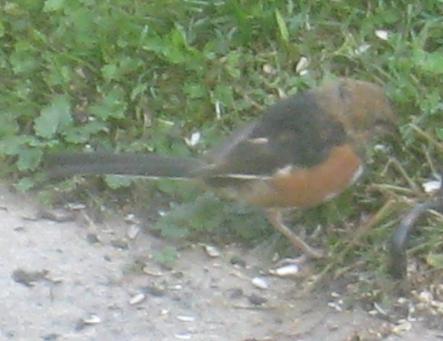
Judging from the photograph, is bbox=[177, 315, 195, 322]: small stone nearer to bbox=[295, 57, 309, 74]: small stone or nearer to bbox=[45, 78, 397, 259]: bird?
bbox=[45, 78, 397, 259]: bird

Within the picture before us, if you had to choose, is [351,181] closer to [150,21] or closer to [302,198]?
[302,198]

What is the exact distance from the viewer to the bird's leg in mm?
5398

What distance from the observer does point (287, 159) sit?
5320 millimetres

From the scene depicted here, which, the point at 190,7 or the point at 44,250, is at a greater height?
the point at 190,7

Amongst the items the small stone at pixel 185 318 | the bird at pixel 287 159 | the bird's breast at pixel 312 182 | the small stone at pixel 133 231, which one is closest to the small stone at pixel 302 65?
the bird at pixel 287 159

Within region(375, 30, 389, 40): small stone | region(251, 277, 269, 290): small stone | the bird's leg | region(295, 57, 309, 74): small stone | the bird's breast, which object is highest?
region(375, 30, 389, 40): small stone

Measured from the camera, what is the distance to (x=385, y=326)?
5.14 m

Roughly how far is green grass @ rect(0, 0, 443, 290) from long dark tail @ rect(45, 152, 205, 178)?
0.89 feet

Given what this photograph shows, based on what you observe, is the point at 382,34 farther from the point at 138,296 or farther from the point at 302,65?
the point at 138,296

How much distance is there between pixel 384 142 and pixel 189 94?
0.78 m

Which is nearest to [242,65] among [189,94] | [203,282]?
[189,94]

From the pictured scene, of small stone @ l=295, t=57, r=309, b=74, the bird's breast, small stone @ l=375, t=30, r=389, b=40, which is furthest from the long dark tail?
small stone @ l=375, t=30, r=389, b=40

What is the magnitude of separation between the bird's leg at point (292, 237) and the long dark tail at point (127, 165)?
0.93 ft

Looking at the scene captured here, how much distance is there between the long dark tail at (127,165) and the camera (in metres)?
5.35
